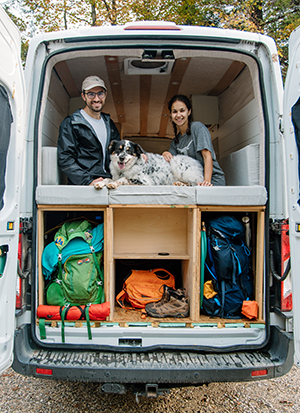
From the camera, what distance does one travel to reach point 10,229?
1965 millimetres

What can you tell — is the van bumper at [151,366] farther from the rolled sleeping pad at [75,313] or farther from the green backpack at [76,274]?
the green backpack at [76,274]

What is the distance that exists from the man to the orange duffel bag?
39.1 inches

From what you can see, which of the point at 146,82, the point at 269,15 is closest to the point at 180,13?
the point at 269,15

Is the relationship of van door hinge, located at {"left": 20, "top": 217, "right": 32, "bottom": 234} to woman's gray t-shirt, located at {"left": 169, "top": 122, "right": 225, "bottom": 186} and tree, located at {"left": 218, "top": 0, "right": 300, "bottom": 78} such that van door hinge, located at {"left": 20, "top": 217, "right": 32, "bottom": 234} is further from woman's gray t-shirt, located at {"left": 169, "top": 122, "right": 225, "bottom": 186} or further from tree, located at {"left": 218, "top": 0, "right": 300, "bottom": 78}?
tree, located at {"left": 218, "top": 0, "right": 300, "bottom": 78}

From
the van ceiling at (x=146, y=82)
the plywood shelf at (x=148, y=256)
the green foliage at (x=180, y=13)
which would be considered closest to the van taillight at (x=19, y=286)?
the plywood shelf at (x=148, y=256)

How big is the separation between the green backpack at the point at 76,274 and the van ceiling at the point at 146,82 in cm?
189

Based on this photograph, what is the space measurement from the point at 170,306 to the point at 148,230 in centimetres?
74

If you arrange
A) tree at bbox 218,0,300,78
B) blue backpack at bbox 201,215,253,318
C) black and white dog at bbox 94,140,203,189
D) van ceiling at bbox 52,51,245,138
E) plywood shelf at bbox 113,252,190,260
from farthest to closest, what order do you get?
tree at bbox 218,0,300,78 < van ceiling at bbox 52,51,245,138 < black and white dog at bbox 94,140,203,189 < plywood shelf at bbox 113,252,190,260 < blue backpack at bbox 201,215,253,318

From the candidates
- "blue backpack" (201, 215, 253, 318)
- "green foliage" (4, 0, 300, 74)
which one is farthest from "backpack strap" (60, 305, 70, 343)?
"green foliage" (4, 0, 300, 74)

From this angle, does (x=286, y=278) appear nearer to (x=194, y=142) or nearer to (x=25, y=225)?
(x=194, y=142)

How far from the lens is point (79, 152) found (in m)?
3.24

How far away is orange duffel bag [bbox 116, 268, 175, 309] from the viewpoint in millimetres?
2693

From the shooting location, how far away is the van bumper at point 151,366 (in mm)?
1979

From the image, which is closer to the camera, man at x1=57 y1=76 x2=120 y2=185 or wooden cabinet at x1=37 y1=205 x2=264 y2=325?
wooden cabinet at x1=37 y1=205 x2=264 y2=325
